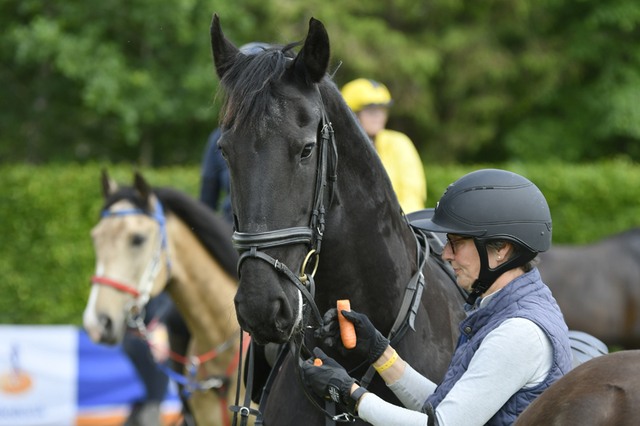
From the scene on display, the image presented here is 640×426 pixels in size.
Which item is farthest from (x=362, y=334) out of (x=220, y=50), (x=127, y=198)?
(x=127, y=198)

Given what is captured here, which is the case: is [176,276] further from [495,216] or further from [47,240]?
[47,240]

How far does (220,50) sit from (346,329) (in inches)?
43.6

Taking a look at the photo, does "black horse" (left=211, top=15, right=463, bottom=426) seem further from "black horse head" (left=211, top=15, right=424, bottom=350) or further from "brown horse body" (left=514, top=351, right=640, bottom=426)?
"brown horse body" (left=514, top=351, right=640, bottom=426)

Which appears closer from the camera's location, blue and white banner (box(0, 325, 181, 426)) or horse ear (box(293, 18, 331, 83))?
horse ear (box(293, 18, 331, 83))

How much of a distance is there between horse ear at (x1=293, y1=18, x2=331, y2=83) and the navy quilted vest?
3.10ft

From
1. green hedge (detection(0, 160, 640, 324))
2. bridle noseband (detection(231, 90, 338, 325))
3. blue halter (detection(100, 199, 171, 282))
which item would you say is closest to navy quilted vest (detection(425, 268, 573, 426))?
bridle noseband (detection(231, 90, 338, 325))

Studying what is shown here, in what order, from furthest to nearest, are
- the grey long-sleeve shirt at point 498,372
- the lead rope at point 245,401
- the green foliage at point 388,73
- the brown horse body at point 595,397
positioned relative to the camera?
1. the green foliage at point 388,73
2. the lead rope at point 245,401
3. the grey long-sleeve shirt at point 498,372
4. the brown horse body at point 595,397

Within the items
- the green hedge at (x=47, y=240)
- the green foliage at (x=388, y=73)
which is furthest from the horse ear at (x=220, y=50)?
the green foliage at (x=388, y=73)

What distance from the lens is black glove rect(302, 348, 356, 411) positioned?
6.93 ft

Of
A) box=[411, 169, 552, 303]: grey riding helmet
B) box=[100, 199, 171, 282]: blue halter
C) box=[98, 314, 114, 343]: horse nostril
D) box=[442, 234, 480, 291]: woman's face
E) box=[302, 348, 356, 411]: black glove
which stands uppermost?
box=[411, 169, 552, 303]: grey riding helmet

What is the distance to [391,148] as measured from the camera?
477 cm

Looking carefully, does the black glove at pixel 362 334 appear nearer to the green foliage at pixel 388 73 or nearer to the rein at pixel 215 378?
the rein at pixel 215 378

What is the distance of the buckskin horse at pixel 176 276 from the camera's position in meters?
4.63

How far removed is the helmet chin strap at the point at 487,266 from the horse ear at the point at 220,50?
3.58 ft
